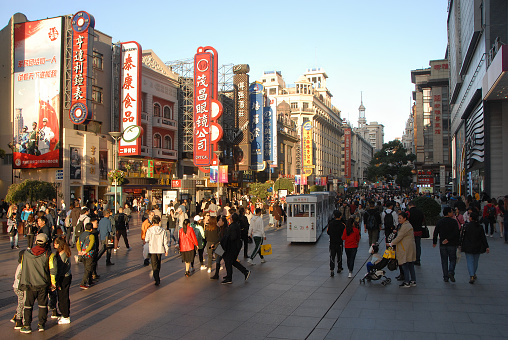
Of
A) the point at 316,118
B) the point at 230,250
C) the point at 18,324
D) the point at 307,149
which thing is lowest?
the point at 18,324

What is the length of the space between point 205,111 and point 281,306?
113ft

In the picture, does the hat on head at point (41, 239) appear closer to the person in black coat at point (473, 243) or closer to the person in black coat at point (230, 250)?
the person in black coat at point (230, 250)

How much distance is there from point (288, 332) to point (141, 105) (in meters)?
34.8

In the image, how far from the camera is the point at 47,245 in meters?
7.35

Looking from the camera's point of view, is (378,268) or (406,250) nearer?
(406,250)

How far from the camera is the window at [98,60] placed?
36.7 metres

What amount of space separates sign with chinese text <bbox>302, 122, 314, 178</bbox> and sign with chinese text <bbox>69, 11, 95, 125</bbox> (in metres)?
53.1

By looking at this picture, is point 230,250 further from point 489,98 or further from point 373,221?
point 489,98

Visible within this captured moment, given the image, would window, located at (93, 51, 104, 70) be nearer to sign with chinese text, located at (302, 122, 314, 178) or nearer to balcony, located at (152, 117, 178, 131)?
balcony, located at (152, 117, 178, 131)

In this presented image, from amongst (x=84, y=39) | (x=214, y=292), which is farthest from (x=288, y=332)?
(x=84, y=39)

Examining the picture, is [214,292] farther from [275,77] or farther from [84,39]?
[275,77]

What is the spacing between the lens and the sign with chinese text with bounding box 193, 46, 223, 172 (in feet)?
137

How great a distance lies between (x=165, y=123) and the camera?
43531mm

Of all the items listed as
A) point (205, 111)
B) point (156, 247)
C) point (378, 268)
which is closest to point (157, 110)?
point (205, 111)
